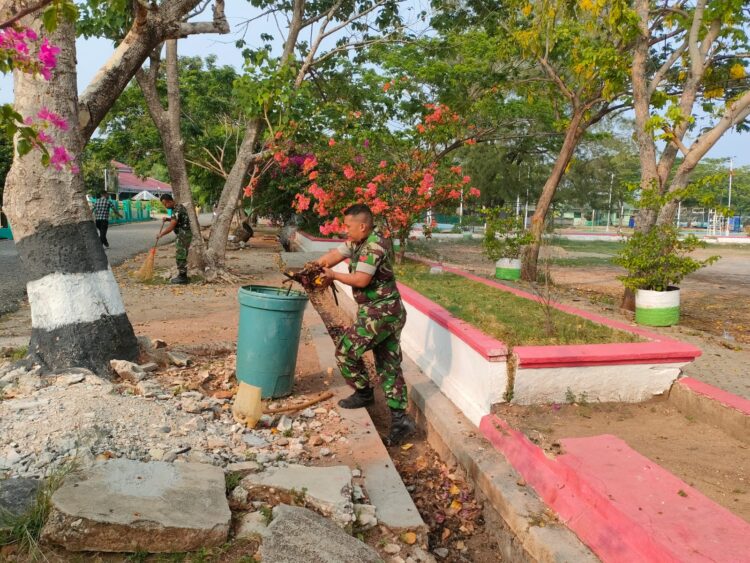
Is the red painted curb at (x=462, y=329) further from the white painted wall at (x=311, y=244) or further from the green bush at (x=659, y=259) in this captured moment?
the white painted wall at (x=311, y=244)

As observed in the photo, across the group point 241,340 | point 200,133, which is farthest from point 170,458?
point 200,133

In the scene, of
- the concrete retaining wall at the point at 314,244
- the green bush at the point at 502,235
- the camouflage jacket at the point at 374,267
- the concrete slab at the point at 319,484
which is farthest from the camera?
the concrete retaining wall at the point at 314,244

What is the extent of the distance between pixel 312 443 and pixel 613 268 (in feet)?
46.3

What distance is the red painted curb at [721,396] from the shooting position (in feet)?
11.8

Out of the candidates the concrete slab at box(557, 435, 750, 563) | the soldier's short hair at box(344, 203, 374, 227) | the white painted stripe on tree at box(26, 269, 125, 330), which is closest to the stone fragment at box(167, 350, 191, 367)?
the white painted stripe on tree at box(26, 269, 125, 330)

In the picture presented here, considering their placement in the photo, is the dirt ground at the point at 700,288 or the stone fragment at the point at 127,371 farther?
the dirt ground at the point at 700,288

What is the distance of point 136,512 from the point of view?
7.98 ft

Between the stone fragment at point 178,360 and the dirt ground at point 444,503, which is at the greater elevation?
the stone fragment at point 178,360

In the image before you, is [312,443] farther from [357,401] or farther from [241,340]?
[241,340]

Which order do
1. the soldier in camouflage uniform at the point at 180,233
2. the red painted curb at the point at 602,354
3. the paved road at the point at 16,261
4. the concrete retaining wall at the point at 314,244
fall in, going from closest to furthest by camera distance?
the red painted curb at the point at 602,354 → the paved road at the point at 16,261 → the soldier in camouflage uniform at the point at 180,233 → the concrete retaining wall at the point at 314,244

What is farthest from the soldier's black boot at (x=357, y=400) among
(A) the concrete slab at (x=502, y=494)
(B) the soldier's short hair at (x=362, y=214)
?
(B) the soldier's short hair at (x=362, y=214)

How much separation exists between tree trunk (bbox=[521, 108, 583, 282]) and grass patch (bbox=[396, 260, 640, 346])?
14.1ft

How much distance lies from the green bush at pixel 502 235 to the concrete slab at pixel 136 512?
963 cm

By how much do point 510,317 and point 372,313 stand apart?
1.63 meters
